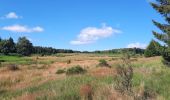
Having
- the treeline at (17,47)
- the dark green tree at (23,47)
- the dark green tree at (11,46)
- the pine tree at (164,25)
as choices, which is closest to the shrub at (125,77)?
the pine tree at (164,25)

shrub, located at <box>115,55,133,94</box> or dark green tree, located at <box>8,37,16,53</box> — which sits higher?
dark green tree, located at <box>8,37,16,53</box>

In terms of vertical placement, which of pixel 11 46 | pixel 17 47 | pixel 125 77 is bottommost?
pixel 125 77

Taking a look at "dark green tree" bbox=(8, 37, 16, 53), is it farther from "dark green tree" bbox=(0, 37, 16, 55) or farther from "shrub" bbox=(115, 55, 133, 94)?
"shrub" bbox=(115, 55, 133, 94)

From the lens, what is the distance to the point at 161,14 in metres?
28.3

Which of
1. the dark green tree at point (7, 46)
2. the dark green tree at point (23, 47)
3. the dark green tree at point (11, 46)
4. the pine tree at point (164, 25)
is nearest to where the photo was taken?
the pine tree at point (164, 25)

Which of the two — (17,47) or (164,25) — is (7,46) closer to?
(17,47)

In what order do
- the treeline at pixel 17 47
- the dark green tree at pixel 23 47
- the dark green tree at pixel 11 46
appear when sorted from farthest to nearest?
the dark green tree at pixel 23 47 → the dark green tree at pixel 11 46 → the treeline at pixel 17 47

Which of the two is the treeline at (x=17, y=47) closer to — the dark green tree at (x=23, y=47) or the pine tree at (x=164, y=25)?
the dark green tree at (x=23, y=47)

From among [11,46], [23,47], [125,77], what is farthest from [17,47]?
[125,77]

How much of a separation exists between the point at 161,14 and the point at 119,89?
18006 millimetres

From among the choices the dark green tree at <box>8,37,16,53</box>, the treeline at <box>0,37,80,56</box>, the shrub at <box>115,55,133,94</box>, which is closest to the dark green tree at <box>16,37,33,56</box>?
the treeline at <box>0,37,80,56</box>

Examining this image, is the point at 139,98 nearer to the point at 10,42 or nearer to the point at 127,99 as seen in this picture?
the point at 127,99

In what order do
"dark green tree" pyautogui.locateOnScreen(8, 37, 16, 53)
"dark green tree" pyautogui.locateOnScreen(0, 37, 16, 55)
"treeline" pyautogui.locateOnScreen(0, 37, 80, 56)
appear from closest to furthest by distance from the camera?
1. "dark green tree" pyautogui.locateOnScreen(0, 37, 16, 55)
2. "treeline" pyautogui.locateOnScreen(0, 37, 80, 56)
3. "dark green tree" pyautogui.locateOnScreen(8, 37, 16, 53)

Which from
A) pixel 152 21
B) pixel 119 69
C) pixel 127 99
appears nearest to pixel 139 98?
pixel 127 99
